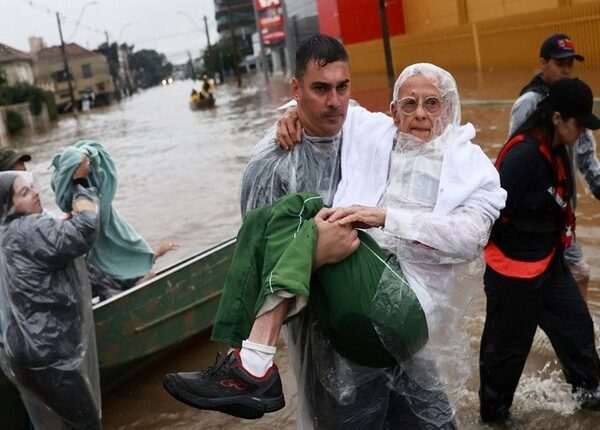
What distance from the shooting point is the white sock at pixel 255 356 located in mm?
2309

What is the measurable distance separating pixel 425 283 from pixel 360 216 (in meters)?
0.34

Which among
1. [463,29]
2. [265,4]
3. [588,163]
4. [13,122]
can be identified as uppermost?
[265,4]

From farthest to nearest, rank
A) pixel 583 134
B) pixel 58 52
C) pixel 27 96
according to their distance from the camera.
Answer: pixel 58 52 → pixel 27 96 → pixel 583 134

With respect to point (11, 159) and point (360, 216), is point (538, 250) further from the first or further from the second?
point (11, 159)

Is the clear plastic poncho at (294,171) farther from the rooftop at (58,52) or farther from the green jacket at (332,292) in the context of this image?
the rooftop at (58,52)

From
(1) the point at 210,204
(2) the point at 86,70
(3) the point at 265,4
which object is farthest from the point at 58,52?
(1) the point at 210,204

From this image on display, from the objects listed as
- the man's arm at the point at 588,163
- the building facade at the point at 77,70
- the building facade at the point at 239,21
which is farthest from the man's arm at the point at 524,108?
the building facade at the point at 239,21

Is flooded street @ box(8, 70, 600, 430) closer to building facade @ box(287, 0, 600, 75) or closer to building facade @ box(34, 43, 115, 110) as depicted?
building facade @ box(287, 0, 600, 75)

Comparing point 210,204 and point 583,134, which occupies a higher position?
point 583,134

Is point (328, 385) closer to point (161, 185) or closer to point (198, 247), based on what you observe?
point (198, 247)

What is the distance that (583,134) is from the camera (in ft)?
13.3

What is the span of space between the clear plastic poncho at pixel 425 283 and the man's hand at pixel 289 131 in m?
0.27

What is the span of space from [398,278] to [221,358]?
2.11ft

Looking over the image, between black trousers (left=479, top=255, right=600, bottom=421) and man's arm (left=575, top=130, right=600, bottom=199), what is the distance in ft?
1.96
